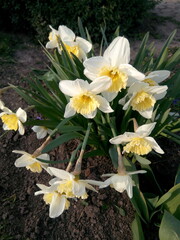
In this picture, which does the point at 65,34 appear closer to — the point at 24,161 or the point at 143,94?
the point at 143,94

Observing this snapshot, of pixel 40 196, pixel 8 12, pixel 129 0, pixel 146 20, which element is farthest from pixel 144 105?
pixel 146 20

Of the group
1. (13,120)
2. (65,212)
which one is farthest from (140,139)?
(65,212)

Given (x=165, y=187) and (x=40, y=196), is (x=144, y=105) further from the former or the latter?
(x=40, y=196)

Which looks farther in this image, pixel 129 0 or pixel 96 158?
pixel 129 0

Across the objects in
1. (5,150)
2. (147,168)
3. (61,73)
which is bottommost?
(5,150)

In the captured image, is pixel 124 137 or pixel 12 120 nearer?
pixel 124 137

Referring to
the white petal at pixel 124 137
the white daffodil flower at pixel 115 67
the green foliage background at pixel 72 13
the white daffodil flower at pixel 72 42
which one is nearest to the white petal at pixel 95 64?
the white daffodil flower at pixel 115 67

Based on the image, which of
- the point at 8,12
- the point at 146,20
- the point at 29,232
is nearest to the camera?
the point at 29,232

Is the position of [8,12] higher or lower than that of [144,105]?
lower
